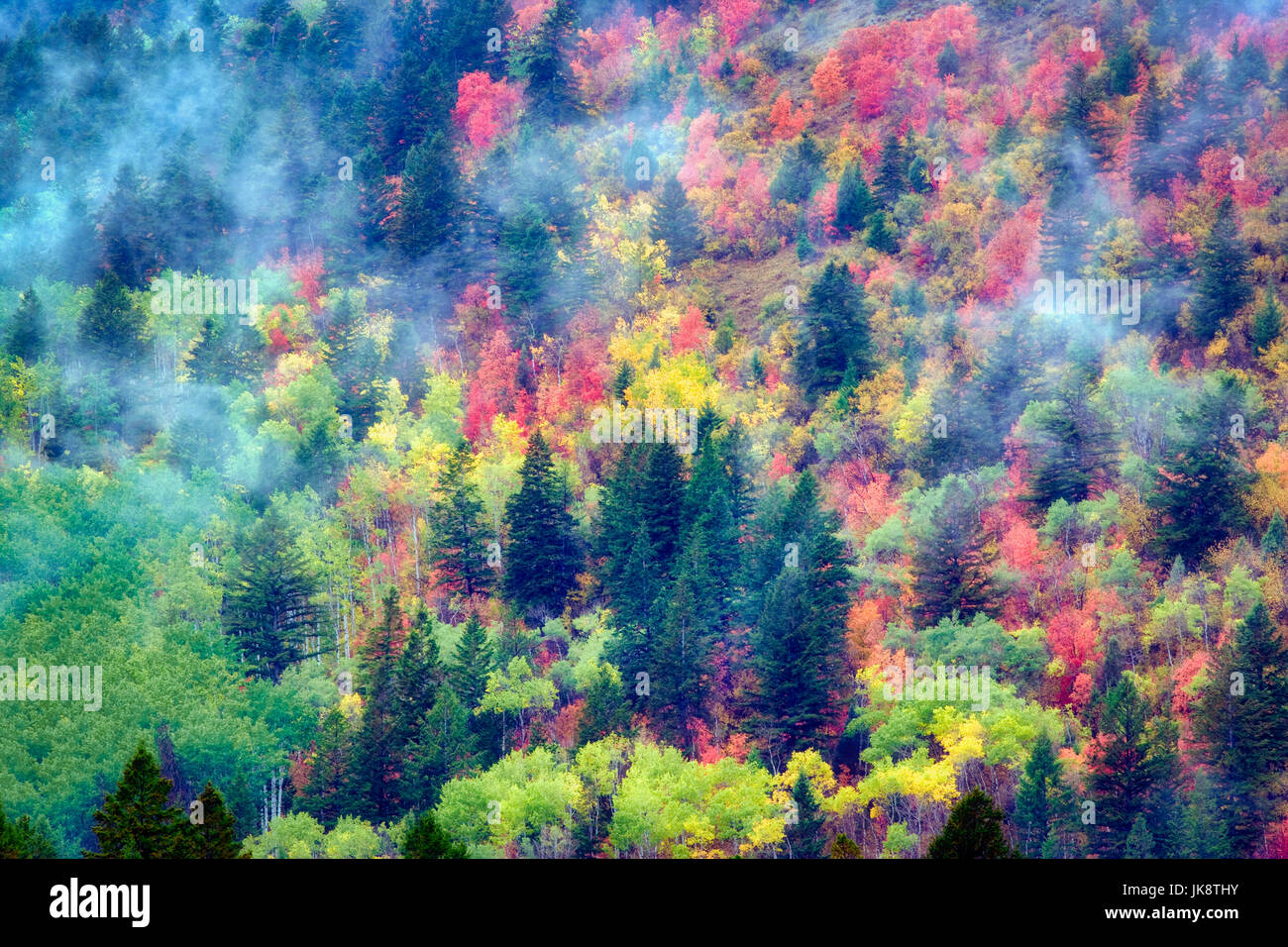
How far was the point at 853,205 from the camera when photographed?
116 metres

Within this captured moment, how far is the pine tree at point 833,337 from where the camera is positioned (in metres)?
95.9

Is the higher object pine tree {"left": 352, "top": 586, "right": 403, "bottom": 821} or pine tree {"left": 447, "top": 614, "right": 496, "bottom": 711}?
pine tree {"left": 447, "top": 614, "right": 496, "bottom": 711}

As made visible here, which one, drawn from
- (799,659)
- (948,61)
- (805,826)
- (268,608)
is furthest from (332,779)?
(948,61)

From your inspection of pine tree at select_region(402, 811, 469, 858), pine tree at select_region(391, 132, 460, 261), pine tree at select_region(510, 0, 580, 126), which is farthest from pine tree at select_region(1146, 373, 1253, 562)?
pine tree at select_region(510, 0, 580, 126)

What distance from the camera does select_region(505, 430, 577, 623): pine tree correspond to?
8362cm

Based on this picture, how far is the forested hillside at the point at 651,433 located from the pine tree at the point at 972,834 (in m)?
0.22

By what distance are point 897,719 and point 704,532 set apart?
625 inches

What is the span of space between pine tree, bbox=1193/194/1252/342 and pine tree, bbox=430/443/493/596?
46.7m

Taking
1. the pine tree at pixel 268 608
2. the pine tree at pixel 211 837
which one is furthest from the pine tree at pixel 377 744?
the pine tree at pixel 211 837

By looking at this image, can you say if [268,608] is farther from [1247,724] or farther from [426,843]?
[1247,724]

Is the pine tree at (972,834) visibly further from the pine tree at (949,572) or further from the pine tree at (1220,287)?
the pine tree at (1220,287)

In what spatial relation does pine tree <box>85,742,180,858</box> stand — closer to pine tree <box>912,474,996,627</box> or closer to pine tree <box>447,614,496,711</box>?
pine tree <box>447,614,496,711</box>
